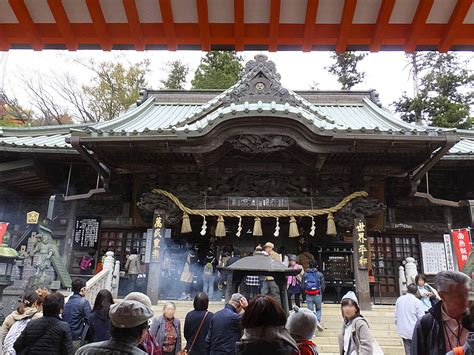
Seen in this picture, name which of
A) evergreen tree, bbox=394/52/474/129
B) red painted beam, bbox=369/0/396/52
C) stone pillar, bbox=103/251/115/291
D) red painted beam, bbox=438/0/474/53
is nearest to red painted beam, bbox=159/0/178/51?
red painted beam, bbox=369/0/396/52

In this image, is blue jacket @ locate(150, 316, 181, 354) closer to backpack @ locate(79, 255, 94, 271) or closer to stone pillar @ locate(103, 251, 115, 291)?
stone pillar @ locate(103, 251, 115, 291)

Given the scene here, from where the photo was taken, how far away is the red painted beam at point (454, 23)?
122 inches

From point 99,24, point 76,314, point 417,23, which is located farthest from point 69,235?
point 417,23

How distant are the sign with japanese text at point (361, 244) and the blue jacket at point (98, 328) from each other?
720 centimetres

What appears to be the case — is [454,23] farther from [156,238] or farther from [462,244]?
[462,244]

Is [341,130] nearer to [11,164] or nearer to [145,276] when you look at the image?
[145,276]

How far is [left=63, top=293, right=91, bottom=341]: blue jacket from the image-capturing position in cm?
497

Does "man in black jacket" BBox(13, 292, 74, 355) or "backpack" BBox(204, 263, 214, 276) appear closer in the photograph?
"man in black jacket" BBox(13, 292, 74, 355)

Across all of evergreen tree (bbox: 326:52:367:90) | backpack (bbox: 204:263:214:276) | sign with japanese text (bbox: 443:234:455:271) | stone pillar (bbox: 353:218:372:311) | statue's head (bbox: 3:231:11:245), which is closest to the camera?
stone pillar (bbox: 353:218:372:311)

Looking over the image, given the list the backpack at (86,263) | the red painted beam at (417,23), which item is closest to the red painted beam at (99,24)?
the red painted beam at (417,23)

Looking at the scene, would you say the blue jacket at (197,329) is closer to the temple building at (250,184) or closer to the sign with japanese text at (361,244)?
the temple building at (250,184)

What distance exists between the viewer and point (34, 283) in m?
9.05

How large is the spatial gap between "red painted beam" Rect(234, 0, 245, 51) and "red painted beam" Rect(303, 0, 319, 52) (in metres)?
0.56

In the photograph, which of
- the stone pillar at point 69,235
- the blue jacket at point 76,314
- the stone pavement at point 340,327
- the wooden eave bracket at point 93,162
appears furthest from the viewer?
the stone pillar at point 69,235
